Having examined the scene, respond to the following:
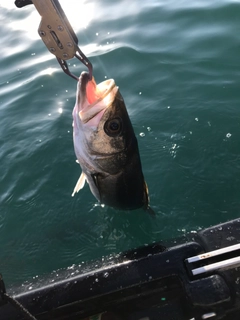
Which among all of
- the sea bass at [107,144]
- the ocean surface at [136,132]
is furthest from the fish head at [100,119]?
the ocean surface at [136,132]

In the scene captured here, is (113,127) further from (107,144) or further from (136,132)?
(136,132)

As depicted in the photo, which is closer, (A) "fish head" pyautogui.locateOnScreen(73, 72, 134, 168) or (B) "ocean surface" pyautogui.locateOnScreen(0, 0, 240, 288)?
(A) "fish head" pyautogui.locateOnScreen(73, 72, 134, 168)

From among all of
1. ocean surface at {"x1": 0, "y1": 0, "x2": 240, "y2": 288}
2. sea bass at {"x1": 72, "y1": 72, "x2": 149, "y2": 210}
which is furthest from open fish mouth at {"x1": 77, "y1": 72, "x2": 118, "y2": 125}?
ocean surface at {"x1": 0, "y1": 0, "x2": 240, "y2": 288}

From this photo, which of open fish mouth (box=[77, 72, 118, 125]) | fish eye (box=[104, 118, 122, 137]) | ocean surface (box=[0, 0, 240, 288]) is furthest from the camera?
ocean surface (box=[0, 0, 240, 288])

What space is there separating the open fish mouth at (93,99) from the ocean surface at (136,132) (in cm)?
119

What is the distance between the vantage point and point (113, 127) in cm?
297

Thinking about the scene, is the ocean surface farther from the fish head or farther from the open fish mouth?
the open fish mouth

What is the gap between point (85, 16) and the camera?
9.21m

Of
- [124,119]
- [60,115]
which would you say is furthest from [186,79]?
[124,119]

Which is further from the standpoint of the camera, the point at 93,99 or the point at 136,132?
the point at 136,132

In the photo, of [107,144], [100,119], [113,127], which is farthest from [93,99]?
[107,144]

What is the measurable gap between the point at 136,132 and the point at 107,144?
2458 millimetres

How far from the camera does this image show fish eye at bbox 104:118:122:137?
295cm

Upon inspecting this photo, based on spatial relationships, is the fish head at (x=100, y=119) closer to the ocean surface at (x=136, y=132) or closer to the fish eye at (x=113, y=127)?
the fish eye at (x=113, y=127)
